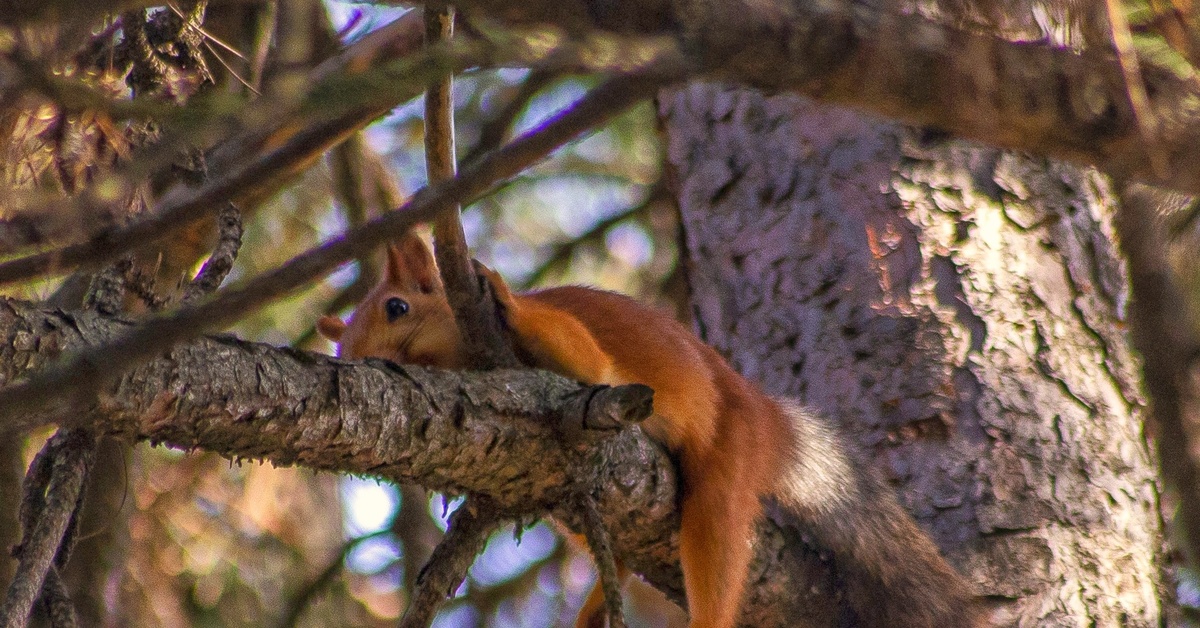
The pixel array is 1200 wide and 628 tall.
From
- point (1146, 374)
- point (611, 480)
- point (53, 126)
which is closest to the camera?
point (53, 126)

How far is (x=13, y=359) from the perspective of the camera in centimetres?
108

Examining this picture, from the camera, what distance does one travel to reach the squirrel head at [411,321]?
2.23 meters

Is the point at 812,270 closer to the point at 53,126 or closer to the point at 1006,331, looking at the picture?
the point at 1006,331

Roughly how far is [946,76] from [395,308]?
152 cm

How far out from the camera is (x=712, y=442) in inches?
77.5

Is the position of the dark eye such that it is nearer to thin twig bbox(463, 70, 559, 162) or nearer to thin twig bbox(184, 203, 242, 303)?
thin twig bbox(463, 70, 559, 162)

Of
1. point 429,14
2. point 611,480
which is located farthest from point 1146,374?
point 429,14

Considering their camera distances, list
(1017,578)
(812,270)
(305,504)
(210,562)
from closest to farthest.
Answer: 1. (1017,578)
2. (812,270)
3. (210,562)
4. (305,504)

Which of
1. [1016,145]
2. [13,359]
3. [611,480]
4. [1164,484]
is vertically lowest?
[1164,484]

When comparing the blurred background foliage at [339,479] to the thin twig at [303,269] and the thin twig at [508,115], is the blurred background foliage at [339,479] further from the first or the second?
the thin twig at [303,269]

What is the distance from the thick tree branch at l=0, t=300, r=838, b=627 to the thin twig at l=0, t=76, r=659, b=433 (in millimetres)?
409

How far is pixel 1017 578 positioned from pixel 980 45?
130 cm

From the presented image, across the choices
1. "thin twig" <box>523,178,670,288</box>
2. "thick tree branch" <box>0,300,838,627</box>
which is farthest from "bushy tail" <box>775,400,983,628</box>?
"thin twig" <box>523,178,670,288</box>

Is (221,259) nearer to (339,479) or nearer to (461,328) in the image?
(461,328)
